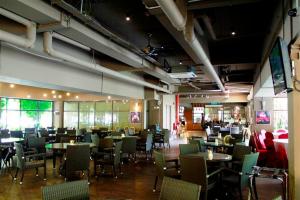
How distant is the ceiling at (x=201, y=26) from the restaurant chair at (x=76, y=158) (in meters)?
2.57

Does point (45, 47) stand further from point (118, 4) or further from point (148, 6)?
point (148, 6)

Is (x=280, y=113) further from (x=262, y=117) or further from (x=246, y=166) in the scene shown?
(x=246, y=166)

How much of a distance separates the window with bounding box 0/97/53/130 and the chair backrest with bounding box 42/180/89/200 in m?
12.8

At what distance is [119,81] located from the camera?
11.6m

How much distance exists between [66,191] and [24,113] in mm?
14330

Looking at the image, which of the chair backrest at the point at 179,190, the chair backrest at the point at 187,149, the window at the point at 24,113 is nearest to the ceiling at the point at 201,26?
the chair backrest at the point at 187,149

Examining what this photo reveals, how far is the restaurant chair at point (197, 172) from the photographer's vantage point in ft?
13.1

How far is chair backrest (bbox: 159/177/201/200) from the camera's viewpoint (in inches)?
97.4

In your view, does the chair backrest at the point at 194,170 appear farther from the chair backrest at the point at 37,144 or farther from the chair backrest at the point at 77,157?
the chair backrest at the point at 37,144

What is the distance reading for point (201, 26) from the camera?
6.04m

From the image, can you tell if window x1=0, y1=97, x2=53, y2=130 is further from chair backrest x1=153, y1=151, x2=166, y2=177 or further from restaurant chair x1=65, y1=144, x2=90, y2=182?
chair backrest x1=153, y1=151, x2=166, y2=177

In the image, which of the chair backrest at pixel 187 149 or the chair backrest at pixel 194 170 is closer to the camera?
the chair backrest at pixel 194 170

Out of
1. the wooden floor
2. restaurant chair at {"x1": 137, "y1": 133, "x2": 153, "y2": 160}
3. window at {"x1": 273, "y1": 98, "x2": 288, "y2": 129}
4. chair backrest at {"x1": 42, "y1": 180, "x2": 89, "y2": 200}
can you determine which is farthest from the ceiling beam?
window at {"x1": 273, "y1": 98, "x2": 288, "y2": 129}

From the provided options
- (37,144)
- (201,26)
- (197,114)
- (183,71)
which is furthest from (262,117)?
(197,114)
